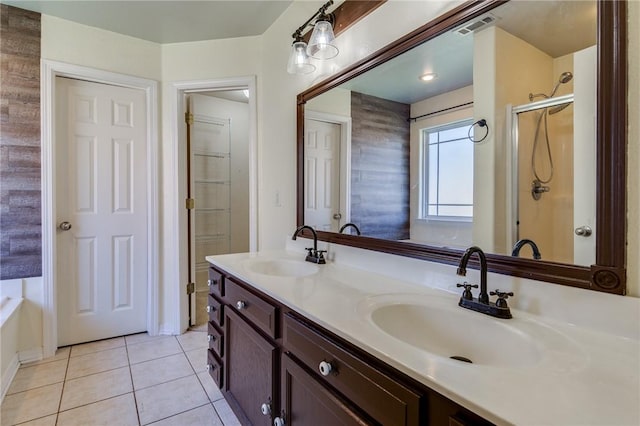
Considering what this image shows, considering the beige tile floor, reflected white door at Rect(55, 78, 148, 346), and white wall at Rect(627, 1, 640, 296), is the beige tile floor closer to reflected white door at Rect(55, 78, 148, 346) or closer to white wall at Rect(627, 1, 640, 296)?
reflected white door at Rect(55, 78, 148, 346)

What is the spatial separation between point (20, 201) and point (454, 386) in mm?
2807

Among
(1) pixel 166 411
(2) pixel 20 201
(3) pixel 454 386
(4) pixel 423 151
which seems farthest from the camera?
(2) pixel 20 201

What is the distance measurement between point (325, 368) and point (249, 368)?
0.63 metres

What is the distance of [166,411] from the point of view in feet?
5.46

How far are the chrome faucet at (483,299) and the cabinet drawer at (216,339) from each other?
1248 mm

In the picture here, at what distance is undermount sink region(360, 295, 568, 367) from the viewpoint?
0.76m

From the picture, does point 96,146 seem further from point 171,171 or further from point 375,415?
point 375,415

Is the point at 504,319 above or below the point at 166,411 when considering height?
above

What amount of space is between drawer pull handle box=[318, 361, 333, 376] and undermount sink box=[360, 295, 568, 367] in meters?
0.17

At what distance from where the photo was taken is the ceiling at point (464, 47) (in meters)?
0.85

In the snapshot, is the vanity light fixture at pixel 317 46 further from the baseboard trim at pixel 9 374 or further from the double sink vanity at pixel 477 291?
the baseboard trim at pixel 9 374

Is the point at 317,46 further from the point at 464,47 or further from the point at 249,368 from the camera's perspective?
the point at 249,368

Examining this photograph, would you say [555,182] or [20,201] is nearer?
[555,182]

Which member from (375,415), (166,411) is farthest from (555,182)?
(166,411)
